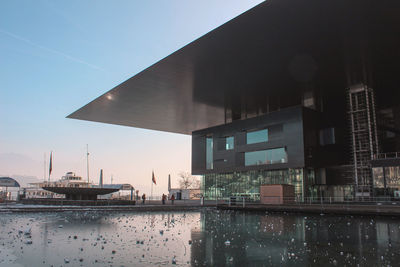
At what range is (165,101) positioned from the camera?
36.3 meters

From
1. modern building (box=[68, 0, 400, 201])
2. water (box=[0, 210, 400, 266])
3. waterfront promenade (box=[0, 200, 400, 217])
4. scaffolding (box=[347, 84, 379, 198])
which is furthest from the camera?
scaffolding (box=[347, 84, 379, 198])

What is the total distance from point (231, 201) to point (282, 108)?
16.1m

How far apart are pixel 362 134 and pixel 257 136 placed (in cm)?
1170

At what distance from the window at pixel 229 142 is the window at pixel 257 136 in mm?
2986

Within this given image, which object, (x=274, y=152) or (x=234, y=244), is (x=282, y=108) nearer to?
(x=274, y=152)

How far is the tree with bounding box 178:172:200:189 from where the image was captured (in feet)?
342

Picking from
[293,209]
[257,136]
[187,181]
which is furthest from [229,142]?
[187,181]

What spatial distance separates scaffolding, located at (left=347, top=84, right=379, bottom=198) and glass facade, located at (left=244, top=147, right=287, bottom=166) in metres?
7.54

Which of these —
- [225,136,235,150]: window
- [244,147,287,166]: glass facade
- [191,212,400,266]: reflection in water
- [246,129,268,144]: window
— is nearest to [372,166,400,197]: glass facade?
[244,147,287,166]: glass facade

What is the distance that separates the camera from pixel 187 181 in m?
105

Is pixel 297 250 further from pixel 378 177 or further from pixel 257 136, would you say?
pixel 257 136

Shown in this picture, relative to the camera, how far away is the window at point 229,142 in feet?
148

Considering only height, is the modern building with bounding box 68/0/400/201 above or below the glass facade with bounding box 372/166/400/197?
above

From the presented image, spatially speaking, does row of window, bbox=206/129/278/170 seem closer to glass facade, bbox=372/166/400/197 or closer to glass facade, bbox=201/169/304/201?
glass facade, bbox=201/169/304/201
